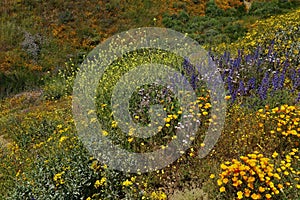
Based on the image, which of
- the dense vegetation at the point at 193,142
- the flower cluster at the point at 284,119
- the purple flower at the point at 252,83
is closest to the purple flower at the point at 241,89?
the dense vegetation at the point at 193,142

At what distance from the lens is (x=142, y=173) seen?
4531 mm

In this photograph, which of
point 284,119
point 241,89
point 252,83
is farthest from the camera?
point 252,83

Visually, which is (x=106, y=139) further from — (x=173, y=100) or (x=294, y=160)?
(x=294, y=160)

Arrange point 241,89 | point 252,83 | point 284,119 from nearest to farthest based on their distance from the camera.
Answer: point 284,119
point 241,89
point 252,83

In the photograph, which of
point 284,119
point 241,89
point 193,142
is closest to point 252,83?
point 241,89

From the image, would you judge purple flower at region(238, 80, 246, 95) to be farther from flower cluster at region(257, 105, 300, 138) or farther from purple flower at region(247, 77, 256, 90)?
flower cluster at region(257, 105, 300, 138)

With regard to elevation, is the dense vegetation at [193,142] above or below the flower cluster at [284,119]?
below

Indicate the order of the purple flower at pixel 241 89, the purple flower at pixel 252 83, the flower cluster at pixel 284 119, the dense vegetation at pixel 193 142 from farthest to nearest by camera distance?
the purple flower at pixel 252 83, the purple flower at pixel 241 89, the flower cluster at pixel 284 119, the dense vegetation at pixel 193 142

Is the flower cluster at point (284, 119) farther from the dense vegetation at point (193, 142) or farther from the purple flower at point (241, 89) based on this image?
the purple flower at point (241, 89)

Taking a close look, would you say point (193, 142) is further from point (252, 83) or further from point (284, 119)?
point (252, 83)

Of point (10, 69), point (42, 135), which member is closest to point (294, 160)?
point (42, 135)

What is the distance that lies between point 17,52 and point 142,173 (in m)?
11.1

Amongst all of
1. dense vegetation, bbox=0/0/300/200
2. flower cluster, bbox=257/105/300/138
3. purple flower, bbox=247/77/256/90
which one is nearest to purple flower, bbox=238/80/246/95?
dense vegetation, bbox=0/0/300/200

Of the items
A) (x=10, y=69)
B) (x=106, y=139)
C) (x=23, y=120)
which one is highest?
(x=106, y=139)
